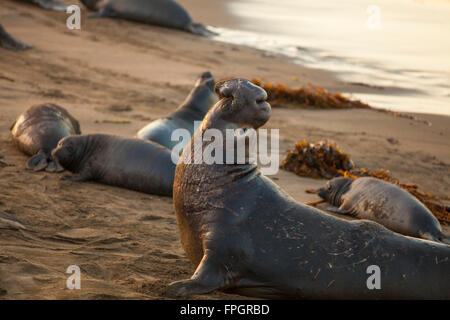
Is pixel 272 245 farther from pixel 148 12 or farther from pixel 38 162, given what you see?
pixel 148 12

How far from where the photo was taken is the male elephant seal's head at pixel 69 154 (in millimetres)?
6645

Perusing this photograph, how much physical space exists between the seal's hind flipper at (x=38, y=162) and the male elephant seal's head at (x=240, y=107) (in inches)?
138

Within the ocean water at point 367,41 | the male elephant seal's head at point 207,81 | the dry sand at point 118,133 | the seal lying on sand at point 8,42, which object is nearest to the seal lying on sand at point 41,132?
the dry sand at point 118,133

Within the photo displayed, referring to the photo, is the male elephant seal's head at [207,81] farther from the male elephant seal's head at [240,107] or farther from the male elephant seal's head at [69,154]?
the male elephant seal's head at [240,107]

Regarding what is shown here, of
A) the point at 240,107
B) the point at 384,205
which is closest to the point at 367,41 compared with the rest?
the point at 384,205

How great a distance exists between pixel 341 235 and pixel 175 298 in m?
0.97

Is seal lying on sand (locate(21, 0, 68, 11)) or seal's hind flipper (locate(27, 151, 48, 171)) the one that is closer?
seal's hind flipper (locate(27, 151, 48, 171))

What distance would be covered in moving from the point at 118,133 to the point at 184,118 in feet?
2.90

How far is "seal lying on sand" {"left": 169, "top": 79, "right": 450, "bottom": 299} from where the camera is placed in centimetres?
332

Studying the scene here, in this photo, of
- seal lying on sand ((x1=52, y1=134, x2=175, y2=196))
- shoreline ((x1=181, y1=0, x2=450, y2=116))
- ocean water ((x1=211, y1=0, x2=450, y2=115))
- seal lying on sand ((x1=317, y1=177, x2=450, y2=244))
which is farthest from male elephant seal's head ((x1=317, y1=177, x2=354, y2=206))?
ocean water ((x1=211, y1=0, x2=450, y2=115))

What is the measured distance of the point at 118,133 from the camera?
26.7ft

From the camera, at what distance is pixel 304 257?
333 centimetres

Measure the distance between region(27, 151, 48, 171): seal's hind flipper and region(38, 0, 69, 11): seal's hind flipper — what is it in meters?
10.3

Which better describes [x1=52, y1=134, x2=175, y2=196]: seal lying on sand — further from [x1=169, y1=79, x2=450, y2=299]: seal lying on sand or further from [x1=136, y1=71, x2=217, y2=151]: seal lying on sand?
[x1=169, y1=79, x2=450, y2=299]: seal lying on sand
